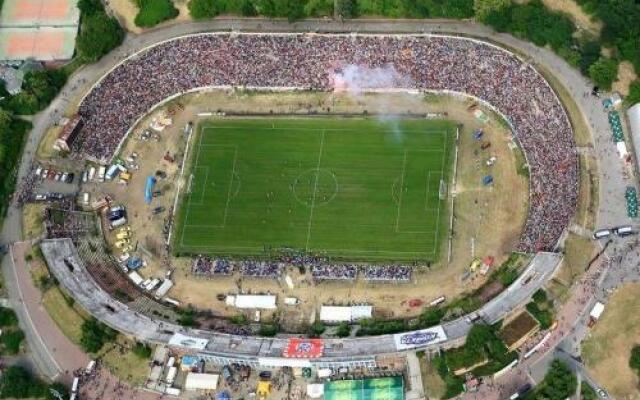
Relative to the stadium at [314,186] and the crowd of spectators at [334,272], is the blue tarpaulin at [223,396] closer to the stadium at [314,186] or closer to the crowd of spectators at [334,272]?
the stadium at [314,186]

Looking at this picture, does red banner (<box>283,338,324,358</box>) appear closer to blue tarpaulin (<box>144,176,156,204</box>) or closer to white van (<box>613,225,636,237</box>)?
blue tarpaulin (<box>144,176,156,204</box>)

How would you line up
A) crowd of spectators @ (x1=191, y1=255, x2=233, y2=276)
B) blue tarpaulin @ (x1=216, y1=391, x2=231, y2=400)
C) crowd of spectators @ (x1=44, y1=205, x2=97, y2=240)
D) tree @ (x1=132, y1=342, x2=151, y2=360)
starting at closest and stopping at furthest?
blue tarpaulin @ (x1=216, y1=391, x2=231, y2=400), tree @ (x1=132, y1=342, x2=151, y2=360), crowd of spectators @ (x1=191, y1=255, x2=233, y2=276), crowd of spectators @ (x1=44, y1=205, x2=97, y2=240)

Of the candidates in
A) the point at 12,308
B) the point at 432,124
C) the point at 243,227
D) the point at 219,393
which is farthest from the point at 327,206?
the point at 12,308

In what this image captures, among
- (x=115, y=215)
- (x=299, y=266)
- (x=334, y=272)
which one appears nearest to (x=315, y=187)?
(x=299, y=266)

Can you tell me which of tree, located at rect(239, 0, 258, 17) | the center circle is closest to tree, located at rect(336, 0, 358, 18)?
tree, located at rect(239, 0, 258, 17)

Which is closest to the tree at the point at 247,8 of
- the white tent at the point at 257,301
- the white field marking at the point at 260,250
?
the white field marking at the point at 260,250

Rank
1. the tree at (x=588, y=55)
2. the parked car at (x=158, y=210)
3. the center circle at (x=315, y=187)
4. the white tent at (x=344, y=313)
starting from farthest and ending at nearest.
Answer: the parked car at (x=158, y=210) < the center circle at (x=315, y=187) < the tree at (x=588, y=55) < the white tent at (x=344, y=313)
